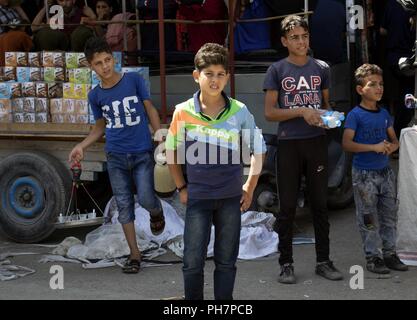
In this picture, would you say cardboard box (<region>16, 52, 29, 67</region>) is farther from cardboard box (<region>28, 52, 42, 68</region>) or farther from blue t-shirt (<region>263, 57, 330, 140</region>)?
blue t-shirt (<region>263, 57, 330, 140</region>)

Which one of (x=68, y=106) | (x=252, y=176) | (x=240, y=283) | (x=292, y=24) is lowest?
(x=240, y=283)

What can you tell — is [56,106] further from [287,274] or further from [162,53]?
[287,274]

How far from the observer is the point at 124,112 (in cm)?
634

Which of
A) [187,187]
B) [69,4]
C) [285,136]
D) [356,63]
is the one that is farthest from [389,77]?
[187,187]

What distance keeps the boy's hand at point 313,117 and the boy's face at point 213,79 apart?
44.0 inches

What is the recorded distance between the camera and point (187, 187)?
4871 mm

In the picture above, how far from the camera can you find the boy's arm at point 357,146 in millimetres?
6059

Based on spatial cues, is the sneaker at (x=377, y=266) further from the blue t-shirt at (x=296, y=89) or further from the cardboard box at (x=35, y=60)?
the cardboard box at (x=35, y=60)

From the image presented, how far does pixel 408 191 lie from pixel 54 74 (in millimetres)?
3202

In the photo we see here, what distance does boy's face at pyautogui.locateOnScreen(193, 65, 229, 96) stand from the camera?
4766mm

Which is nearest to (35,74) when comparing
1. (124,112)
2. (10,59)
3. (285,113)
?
(10,59)

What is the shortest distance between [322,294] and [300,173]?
34.2 inches

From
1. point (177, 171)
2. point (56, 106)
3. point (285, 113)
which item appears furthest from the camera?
point (56, 106)

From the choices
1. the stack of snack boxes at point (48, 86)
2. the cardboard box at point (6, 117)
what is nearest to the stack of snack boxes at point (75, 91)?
the stack of snack boxes at point (48, 86)
